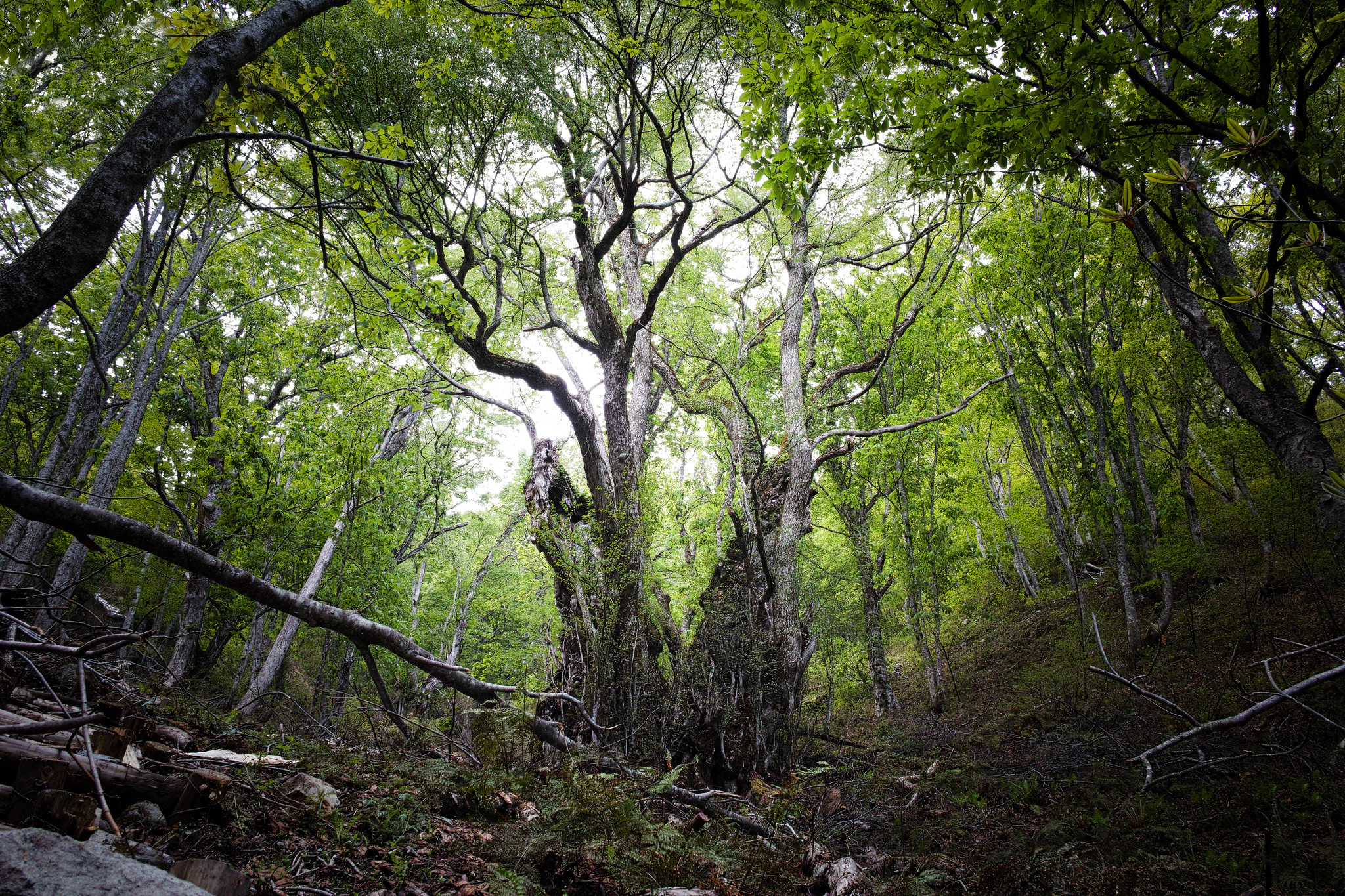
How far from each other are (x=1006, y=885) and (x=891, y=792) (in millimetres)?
2309

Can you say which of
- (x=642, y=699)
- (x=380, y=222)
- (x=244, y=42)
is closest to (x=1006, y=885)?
(x=642, y=699)

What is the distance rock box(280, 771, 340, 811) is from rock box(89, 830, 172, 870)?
0.87 metres

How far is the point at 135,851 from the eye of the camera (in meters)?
1.69

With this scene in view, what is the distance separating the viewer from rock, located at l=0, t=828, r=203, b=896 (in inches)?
52.6

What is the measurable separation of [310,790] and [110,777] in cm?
79

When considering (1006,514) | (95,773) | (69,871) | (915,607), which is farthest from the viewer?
(1006,514)

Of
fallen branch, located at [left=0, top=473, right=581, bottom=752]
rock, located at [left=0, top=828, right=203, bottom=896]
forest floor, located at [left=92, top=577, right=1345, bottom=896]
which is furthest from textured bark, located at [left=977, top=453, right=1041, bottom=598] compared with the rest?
rock, located at [left=0, top=828, right=203, bottom=896]

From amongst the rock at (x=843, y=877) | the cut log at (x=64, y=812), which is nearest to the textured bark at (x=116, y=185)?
the cut log at (x=64, y=812)

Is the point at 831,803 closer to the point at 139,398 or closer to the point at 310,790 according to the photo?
the point at 310,790

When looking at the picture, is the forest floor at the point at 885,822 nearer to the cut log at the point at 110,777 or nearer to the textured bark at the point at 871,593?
the cut log at the point at 110,777

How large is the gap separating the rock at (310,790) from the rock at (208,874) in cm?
93

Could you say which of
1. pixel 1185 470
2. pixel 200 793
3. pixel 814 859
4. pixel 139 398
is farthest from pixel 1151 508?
pixel 139 398

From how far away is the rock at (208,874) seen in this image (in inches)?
64.4

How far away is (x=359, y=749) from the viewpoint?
366 cm
